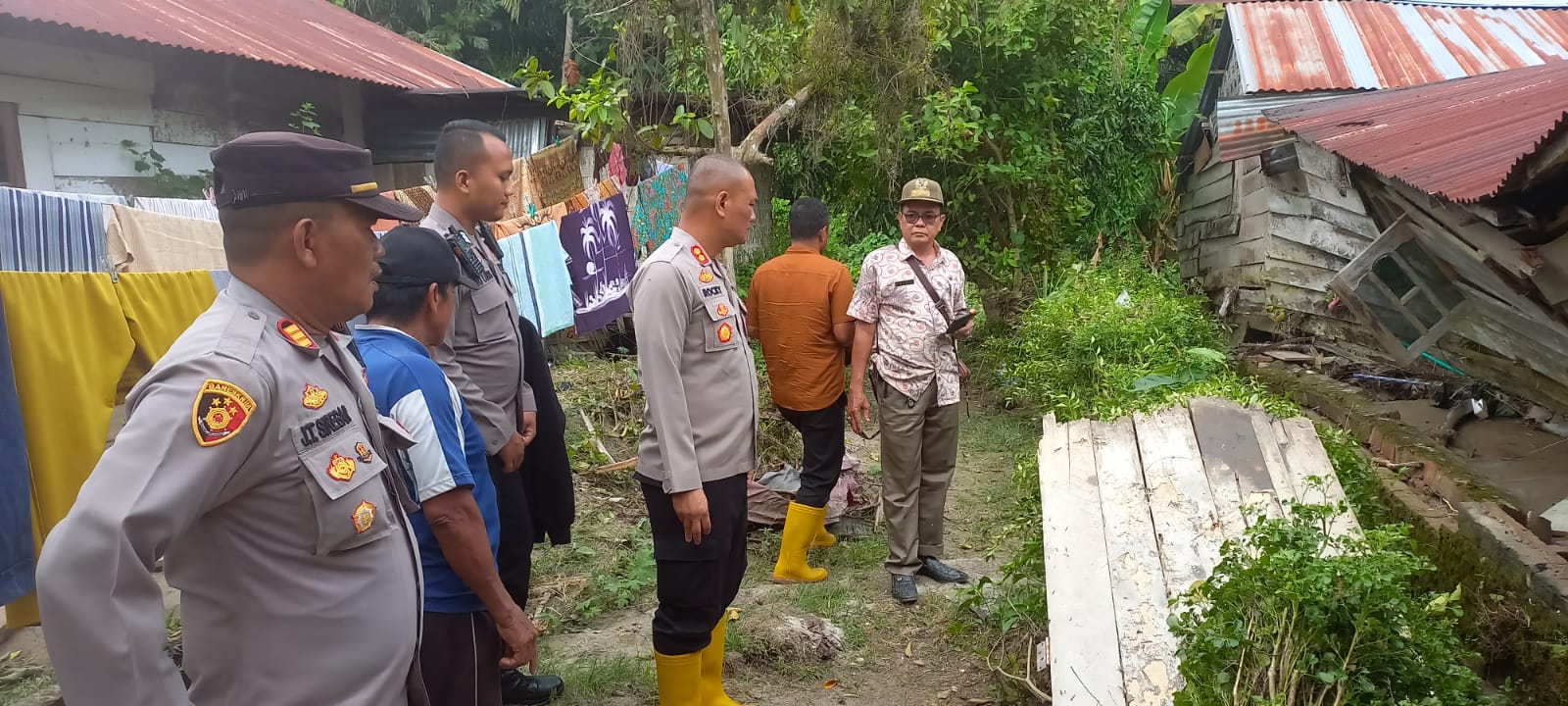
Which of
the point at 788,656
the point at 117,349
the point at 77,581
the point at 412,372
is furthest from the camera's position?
the point at 788,656

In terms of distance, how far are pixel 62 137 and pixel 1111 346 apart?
727cm

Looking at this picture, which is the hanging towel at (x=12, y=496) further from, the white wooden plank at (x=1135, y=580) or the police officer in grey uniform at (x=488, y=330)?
the white wooden plank at (x=1135, y=580)

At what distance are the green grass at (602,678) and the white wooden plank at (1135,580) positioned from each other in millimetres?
1767

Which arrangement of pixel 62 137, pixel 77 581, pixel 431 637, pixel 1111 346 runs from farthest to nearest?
pixel 1111 346
pixel 62 137
pixel 431 637
pixel 77 581

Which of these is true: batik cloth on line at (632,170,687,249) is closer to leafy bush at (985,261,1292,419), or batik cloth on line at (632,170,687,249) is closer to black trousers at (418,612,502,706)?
leafy bush at (985,261,1292,419)

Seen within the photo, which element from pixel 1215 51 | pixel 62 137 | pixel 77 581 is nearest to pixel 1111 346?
pixel 1215 51

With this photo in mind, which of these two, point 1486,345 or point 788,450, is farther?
point 788,450

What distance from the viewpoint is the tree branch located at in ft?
22.4

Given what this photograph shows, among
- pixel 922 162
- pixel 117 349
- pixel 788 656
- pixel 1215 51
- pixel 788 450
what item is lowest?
pixel 788 656

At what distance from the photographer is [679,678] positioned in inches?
119

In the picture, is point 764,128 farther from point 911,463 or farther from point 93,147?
point 93,147

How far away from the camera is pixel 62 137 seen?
596 cm

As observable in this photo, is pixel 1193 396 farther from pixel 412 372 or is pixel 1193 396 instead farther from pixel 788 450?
pixel 412 372

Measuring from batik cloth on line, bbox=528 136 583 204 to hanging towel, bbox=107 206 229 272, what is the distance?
3.59m
